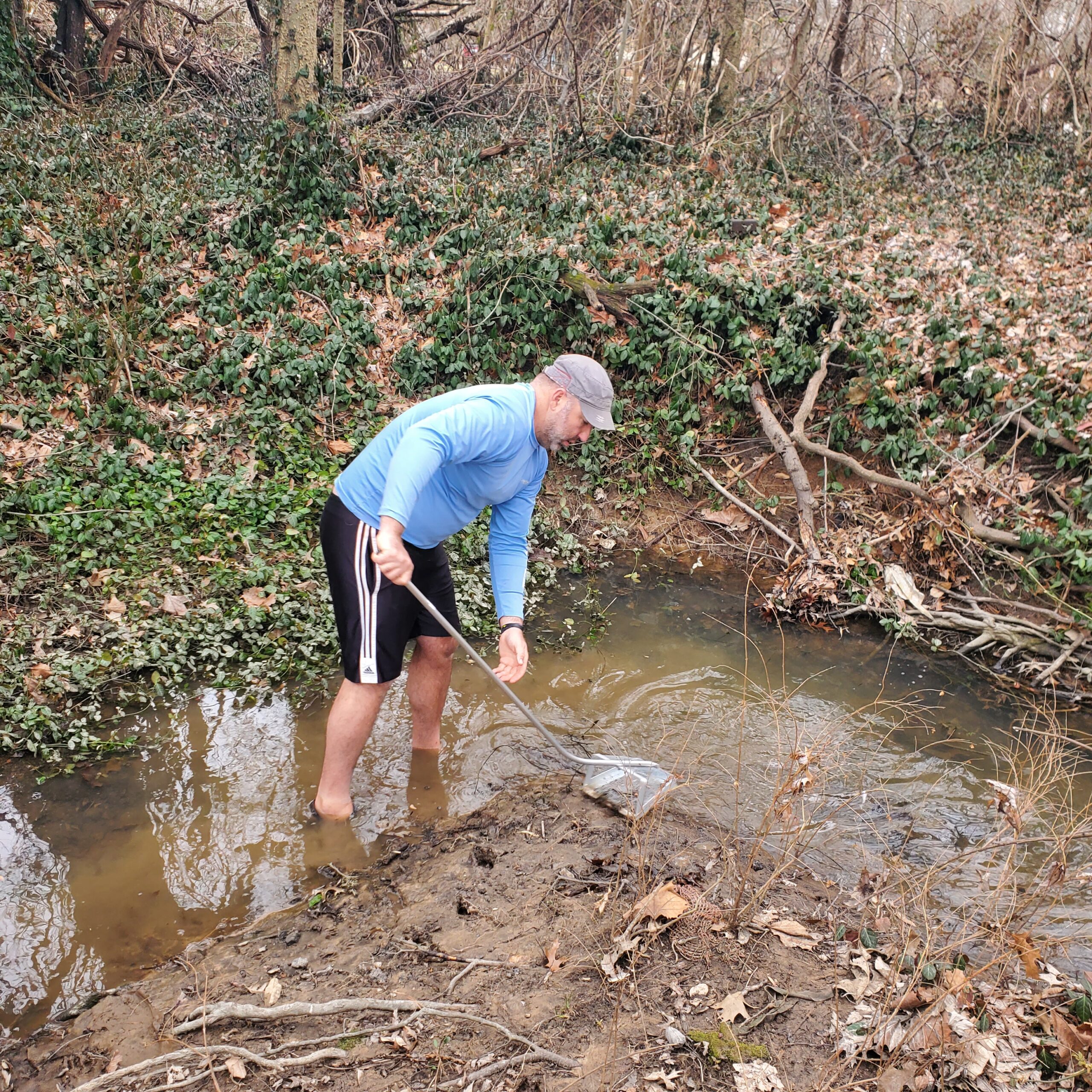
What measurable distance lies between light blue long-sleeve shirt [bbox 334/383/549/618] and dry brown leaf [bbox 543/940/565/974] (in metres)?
1.27

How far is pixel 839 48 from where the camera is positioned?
39.7 ft

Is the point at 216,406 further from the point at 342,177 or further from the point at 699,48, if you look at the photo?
the point at 699,48

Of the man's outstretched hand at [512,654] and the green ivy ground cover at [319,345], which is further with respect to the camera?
the green ivy ground cover at [319,345]

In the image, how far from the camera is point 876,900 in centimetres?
271

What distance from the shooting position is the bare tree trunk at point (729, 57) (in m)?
10.9

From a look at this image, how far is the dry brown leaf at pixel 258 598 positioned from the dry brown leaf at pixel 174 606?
33cm

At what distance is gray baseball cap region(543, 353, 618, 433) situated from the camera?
9.45ft

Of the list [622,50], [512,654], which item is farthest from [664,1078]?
[622,50]

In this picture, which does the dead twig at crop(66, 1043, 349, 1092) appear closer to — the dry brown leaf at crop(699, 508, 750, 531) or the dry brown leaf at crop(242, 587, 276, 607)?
the dry brown leaf at crop(242, 587, 276, 607)

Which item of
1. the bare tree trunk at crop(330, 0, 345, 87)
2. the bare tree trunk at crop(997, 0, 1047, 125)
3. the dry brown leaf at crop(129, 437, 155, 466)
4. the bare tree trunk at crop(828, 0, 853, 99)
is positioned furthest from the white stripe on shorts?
the bare tree trunk at crop(997, 0, 1047, 125)

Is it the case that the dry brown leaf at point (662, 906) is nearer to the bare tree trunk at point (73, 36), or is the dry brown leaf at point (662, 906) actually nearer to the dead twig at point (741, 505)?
the dead twig at point (741, 505)

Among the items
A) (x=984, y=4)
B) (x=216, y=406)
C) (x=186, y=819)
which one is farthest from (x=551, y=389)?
(x=984, y=4)

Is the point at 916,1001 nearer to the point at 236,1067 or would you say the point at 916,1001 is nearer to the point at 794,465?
the point at 236,1067

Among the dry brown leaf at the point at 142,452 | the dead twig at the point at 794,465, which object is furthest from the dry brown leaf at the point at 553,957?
the dry brown leaf at the point at 142,452
